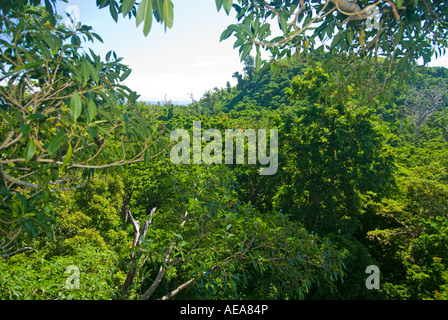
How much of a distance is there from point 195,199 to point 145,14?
9.76 feet

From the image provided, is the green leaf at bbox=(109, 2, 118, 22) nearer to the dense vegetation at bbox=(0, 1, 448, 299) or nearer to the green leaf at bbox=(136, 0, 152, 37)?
the dense vegetation at bbox=(0, 1, 448, 299)

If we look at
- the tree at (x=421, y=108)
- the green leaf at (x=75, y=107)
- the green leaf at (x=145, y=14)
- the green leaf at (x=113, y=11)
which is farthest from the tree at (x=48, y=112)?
the tree at (x=421, y=108)

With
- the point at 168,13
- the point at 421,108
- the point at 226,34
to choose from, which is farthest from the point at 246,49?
the point at 421,108

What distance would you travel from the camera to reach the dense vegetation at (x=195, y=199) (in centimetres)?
164

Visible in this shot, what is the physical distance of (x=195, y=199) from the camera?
3598mm

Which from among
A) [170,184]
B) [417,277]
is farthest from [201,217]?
[417,277]

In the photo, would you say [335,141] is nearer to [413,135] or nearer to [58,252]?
[58,252]

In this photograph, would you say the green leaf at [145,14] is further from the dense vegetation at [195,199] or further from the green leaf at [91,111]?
the green leaf at [91,111]

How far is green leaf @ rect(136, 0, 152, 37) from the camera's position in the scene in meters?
0.77

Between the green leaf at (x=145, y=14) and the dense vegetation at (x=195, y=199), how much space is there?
468 millimetres

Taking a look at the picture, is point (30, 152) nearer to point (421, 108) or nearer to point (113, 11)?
point (113, 11)

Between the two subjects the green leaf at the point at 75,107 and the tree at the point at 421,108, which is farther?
the tree at the point at 421,108
